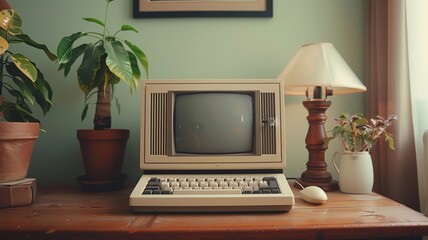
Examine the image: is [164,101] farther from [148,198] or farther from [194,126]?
[148,198]

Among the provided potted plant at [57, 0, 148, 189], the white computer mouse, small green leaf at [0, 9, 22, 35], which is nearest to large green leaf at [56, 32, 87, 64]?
potted plant at [57, 0, 148, 189]

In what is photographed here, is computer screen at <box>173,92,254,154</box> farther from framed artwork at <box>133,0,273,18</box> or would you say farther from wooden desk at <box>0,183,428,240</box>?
framed artwork at <box>133,0,273,18</box>

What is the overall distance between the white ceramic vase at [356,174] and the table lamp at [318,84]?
6cm

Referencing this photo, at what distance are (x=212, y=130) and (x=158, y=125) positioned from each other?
0.18m

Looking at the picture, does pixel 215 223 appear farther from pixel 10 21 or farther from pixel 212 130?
pixel 10 21

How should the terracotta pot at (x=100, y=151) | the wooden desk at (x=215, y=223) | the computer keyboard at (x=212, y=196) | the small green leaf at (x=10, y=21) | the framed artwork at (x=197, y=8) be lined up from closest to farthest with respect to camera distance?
the wooden desk at (x=215, y=223), the computer keyboard at (x=212, y=196), the small green leaf at (x=10, y=21), the terracotta pot at (x=100, y=151), the framed artwork at (x=197, y=8)

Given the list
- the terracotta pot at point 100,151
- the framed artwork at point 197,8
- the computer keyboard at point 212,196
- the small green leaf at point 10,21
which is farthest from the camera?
the framed artwork at point 197,8

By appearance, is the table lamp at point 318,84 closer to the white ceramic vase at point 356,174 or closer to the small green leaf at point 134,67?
the white ceramic vase at point 356,174

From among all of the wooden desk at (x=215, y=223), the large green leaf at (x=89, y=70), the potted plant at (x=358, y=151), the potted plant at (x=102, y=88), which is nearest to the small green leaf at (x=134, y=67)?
the potted plant at (x=102, y=88)

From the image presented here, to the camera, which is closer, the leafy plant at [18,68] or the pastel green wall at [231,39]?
the leafy plant at [18,68]

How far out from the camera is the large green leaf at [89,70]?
93 centimetres

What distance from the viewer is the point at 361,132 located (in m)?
0.94

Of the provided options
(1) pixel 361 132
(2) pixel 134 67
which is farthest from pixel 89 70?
(1) pixel 361 132

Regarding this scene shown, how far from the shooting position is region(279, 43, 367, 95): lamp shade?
3.28ft
